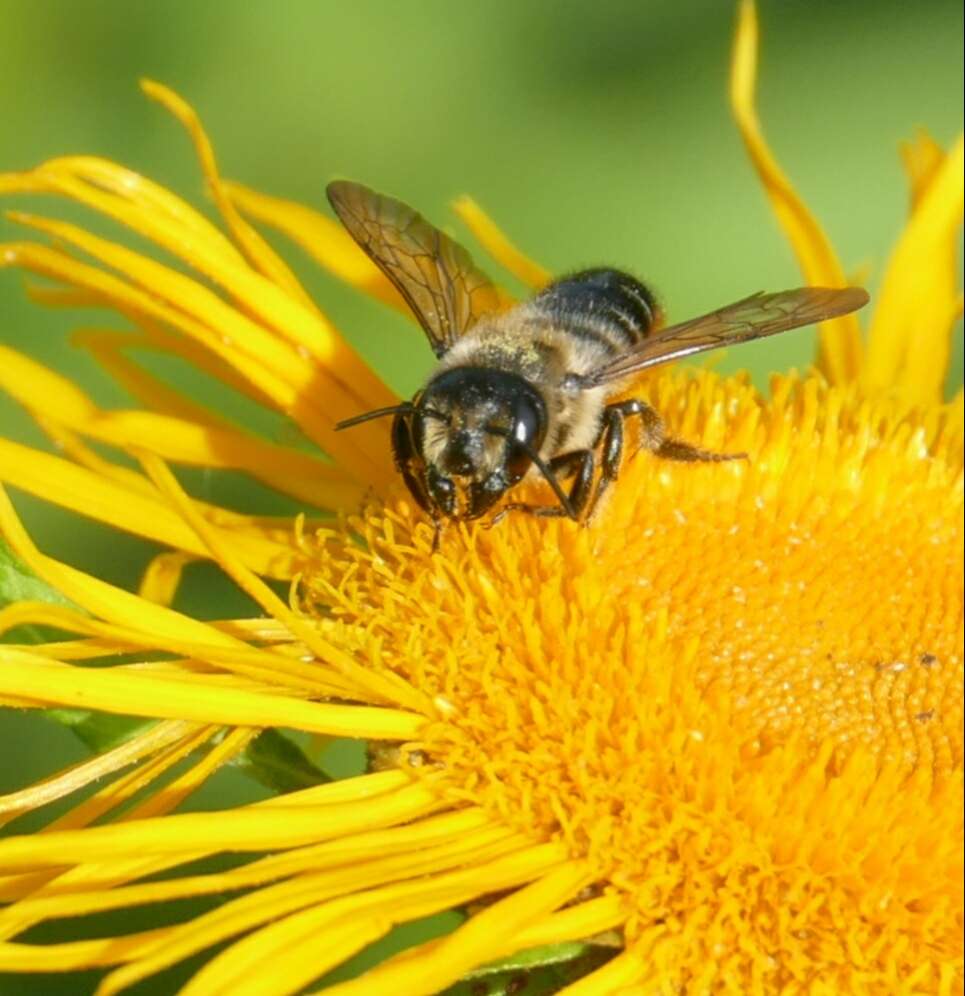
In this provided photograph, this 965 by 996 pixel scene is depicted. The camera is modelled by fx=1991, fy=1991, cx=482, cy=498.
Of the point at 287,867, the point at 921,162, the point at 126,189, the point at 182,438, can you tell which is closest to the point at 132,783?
the point at 287,867

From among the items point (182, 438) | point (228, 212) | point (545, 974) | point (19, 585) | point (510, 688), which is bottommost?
point (545, 974)

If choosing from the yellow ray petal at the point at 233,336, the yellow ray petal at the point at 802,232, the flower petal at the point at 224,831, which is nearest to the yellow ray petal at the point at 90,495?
the yellow ray petal at the point at 233,336

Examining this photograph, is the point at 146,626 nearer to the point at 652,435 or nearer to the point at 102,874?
the point at 102,874

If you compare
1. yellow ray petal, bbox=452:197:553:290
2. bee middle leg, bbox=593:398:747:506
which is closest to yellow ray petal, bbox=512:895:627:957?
bee middle leg, bbox=593:398:747:506

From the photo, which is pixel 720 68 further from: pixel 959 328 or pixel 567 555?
pixel 567 555

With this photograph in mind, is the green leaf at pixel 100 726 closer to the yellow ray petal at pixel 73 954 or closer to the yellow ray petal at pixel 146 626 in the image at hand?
the yellow ray petal at pixel 146 626

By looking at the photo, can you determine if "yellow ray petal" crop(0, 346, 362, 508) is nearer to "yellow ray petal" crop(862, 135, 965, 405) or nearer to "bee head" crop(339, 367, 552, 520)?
"bee head" crop(339, 367, 552, 520)

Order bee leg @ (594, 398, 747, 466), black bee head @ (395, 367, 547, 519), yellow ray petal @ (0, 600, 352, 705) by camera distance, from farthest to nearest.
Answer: bee leg @ (594, 398, 747, 466)
black bee head @ (395, 367, 547, 519)
yellow ray petal @ (0, 600, 352, 705)
